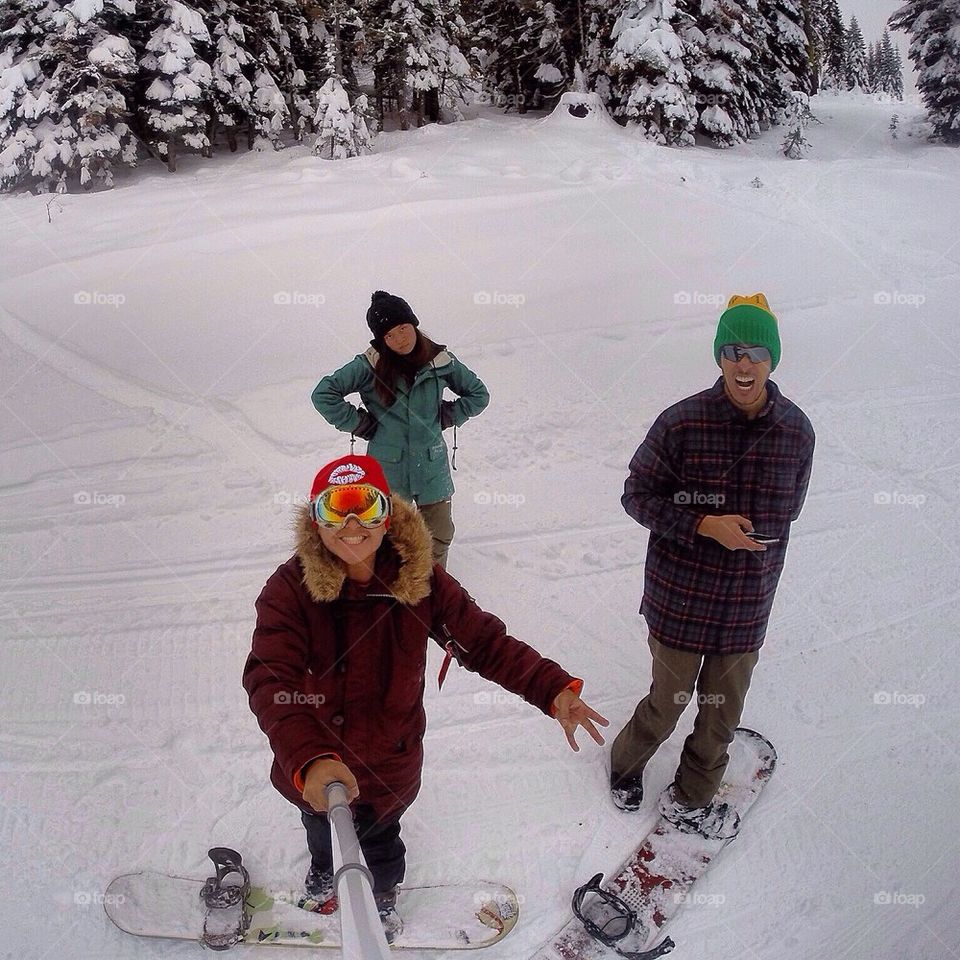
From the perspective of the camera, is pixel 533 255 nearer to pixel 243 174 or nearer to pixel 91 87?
pixel 243 174

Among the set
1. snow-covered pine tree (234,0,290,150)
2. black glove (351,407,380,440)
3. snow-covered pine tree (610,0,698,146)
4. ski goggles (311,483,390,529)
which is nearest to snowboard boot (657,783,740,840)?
ski goggles (311,483,390,529)

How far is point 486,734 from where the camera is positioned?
12.4 ft

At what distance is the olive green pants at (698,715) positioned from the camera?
2916 millimetres

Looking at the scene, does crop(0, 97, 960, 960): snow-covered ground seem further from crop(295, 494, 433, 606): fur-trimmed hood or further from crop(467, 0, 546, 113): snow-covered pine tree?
crop(467, 0, 546, 113): snow-covered pine tree

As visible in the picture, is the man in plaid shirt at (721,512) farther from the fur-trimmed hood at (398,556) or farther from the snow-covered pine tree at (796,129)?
the snow-covered pine tree at (796,129)

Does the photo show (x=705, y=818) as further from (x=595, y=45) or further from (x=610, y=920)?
(x=595, y=45)

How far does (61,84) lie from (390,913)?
60.1ft

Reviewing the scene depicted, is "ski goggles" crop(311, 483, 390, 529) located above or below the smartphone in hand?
above

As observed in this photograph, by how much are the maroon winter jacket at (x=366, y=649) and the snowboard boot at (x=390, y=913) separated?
2.35 feet

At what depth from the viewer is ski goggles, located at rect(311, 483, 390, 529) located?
2125mm

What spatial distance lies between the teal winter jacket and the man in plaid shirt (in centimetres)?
141

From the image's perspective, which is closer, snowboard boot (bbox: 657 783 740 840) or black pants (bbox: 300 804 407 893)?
black pants (bbox: 300 804 407 893)

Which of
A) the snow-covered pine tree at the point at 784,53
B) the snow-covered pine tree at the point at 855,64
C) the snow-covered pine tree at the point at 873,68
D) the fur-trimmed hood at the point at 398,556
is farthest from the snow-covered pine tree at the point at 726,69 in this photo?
the snow-covered pine tree at the point at 873,68

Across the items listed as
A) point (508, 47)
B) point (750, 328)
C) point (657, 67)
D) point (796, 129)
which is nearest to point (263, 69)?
point (508, 47)
